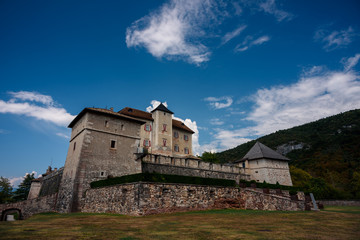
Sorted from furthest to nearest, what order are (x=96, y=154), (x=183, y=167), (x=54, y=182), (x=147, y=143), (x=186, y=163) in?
1. (x=147, y=143)
2. (x=54, y=182)
3. (x=186, y=163)
4. (x=183, y=167)
5. (x=96, y=154)

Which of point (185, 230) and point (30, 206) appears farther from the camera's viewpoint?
point (30, 206)

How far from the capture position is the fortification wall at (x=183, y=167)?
26031 millimetres

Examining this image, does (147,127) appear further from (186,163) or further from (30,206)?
(30,206)

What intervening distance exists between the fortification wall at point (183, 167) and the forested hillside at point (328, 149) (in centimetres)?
2675

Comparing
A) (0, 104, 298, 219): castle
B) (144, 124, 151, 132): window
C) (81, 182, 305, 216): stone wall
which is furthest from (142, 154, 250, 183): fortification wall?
(144, 124, 151, 132): window

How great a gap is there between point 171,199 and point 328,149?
2999 inches

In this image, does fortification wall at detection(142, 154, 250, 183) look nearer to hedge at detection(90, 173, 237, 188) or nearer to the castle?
the castle

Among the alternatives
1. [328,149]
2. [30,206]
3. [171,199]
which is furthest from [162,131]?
[328,149]

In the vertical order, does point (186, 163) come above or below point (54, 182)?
above

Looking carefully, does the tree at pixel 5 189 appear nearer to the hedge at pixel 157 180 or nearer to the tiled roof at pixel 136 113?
the tiled roof at pixel 136 113

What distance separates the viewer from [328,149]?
72875mm

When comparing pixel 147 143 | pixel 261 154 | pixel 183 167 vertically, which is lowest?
pixel 183 167

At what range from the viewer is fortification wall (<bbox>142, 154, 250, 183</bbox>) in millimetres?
Answer: 26031

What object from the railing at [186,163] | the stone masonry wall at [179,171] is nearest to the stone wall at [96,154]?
the stone masonry wall at [179,171]
